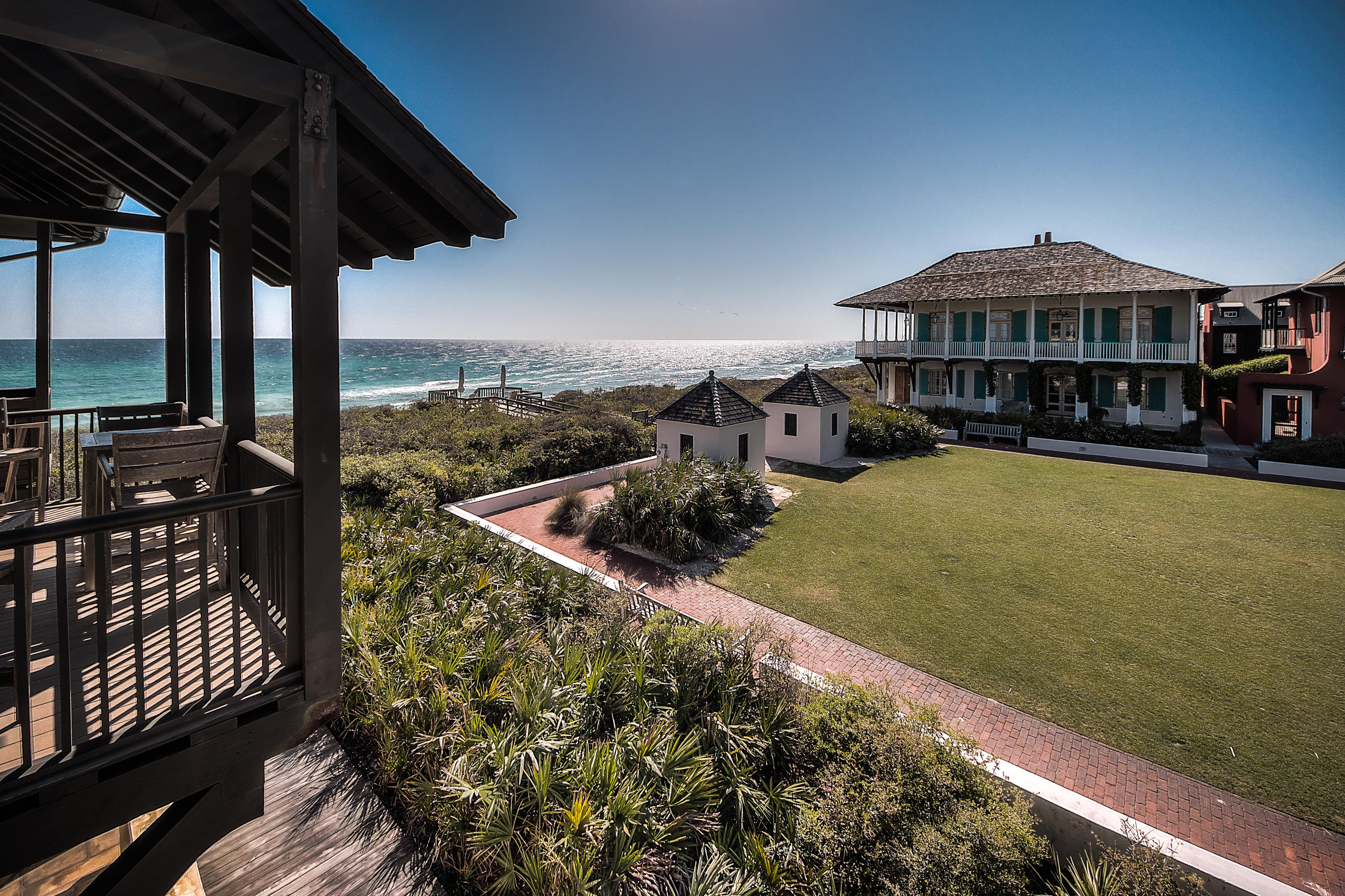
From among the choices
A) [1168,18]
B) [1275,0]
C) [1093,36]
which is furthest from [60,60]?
[1275,0]

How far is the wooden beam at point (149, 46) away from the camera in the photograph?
7.21 ft

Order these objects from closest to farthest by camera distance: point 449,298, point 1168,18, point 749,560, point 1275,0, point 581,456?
point 749,560, point 1168,18, point 1275,0, point 581,456, point 449,298

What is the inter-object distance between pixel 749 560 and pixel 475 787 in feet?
23.4

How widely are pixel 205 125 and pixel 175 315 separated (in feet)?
9.22

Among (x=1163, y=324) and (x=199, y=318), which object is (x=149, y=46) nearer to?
(x=199, y=318)

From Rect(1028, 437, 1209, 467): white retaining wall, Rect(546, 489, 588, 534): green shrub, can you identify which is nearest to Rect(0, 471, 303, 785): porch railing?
Rect(546, 489, 588, 534): green shrub

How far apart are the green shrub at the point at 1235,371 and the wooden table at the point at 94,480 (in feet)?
96.8

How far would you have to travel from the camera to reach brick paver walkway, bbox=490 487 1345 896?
4.33 meters

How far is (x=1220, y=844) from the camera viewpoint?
14.5 feet

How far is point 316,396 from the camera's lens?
282cm

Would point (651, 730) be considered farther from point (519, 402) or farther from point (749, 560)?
point (519, 402)

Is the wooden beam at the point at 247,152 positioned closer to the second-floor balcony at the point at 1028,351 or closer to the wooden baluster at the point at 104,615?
the wooden baluster at the point at 104,615

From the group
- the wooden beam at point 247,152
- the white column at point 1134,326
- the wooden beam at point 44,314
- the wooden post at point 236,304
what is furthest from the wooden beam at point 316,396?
the white column at point 1134,326

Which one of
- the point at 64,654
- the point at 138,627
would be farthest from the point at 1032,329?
the point at 64,654
